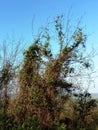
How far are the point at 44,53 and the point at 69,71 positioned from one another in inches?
51.7

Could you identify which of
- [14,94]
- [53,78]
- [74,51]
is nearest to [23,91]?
[14,94]

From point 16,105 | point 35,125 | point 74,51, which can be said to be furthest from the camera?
point 74,51

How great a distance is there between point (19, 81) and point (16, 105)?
1.21 metres

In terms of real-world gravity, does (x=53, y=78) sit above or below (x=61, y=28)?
below

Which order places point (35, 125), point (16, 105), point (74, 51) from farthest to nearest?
1. point (74, 51)
2. point (16, 105)
3. point (35, 125)

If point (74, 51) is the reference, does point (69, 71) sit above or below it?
below

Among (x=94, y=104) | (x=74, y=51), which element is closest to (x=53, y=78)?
(x=74, y=51)

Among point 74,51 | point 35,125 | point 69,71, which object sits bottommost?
point 35,125

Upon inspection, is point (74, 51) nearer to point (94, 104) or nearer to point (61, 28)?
point (61, 28)

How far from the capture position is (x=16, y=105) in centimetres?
1327

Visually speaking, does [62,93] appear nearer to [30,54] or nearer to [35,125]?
[30,54]

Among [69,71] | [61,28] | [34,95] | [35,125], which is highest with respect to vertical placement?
[61,28]

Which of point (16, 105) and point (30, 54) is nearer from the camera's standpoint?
point (16, 105)

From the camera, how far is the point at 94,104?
1487 cm
